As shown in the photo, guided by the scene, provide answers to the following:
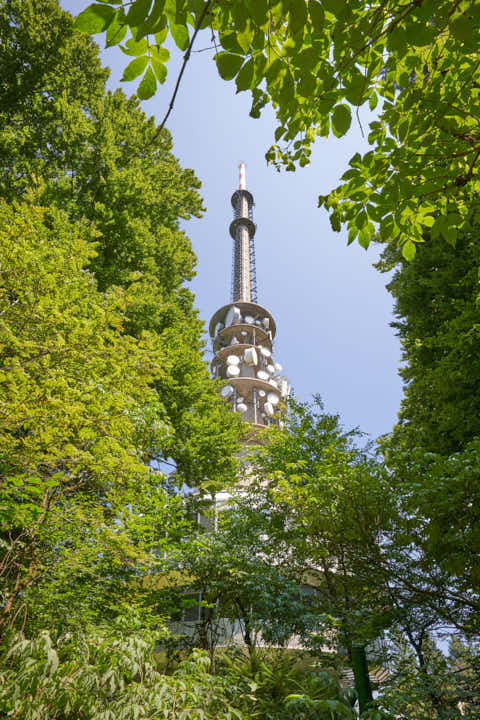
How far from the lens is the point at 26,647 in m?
3.60

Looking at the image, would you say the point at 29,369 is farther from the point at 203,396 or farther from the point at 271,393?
the point at 271,393

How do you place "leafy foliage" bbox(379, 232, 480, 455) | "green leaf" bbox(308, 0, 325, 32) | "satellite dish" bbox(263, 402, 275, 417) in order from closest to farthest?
"green leaf" bbox(308, 0, 325, 32)
"leafy foliage" bbox(379, 232, 480, 455)
"satellite dish" bbox(263, 402, 275, 417)

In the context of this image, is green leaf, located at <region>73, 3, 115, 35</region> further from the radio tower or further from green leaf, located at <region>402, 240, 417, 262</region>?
the radio tower

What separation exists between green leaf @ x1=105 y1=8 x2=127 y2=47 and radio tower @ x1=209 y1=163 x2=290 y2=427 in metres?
21.0

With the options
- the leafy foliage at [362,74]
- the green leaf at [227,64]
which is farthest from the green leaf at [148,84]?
the green leaf at [227,64]

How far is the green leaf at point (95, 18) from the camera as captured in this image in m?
1.51

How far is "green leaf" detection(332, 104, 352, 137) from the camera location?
1956 millimetres

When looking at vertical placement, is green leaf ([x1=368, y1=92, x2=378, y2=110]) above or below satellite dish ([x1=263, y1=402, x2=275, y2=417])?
below

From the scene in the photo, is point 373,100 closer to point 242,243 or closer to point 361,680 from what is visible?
point 361,680

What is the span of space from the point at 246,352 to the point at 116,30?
82.2ft

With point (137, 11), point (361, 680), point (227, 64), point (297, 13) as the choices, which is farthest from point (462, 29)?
point (361, 680)

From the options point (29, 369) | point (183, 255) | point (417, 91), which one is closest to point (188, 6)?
point (417, 91)

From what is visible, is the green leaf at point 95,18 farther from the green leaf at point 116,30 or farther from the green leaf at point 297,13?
the green leaf at point 297,13

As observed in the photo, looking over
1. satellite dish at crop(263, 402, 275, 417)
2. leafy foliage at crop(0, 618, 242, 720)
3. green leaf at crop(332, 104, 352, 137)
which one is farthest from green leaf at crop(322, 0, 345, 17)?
satellite dish at crop(263, 402, 275, 417)
